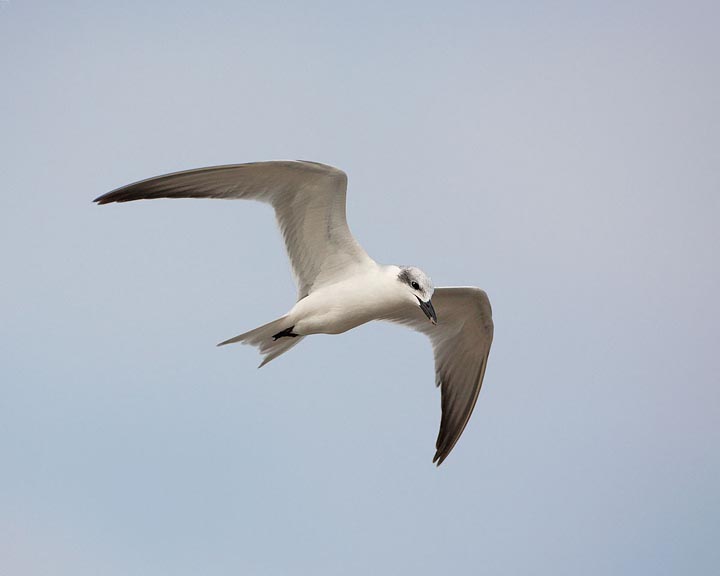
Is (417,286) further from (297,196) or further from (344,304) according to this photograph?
(297,196)

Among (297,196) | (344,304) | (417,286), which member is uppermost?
(297,196)

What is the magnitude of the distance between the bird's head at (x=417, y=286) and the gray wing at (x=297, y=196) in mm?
543

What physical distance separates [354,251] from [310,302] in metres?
0.75

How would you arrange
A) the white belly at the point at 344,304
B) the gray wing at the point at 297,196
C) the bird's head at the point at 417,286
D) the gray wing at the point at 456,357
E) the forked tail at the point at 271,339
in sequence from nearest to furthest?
the gray wing at the point at 297,196, the bird's head at the point at 417,286, the white belly at the point at 344,304, the forked tail at the point at 271,339, the gray wing at the point at 456,357

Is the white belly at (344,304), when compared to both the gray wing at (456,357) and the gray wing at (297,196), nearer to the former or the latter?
the gray wing at (297,196)

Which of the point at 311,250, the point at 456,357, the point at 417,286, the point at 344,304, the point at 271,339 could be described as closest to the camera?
the point at 417,286

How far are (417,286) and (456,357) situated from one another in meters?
2.59

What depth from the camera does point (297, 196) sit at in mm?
12453

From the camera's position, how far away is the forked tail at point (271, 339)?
42.2 feet

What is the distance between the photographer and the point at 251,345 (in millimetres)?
13047

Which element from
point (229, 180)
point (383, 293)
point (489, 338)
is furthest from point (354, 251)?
point (489, 338)

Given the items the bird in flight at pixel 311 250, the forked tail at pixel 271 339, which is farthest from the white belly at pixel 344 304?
the forked tail at pixel 271 339

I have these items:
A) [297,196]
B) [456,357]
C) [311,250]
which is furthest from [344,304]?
[456,357]

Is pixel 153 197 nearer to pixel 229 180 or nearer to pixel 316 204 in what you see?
pixel 229 180
